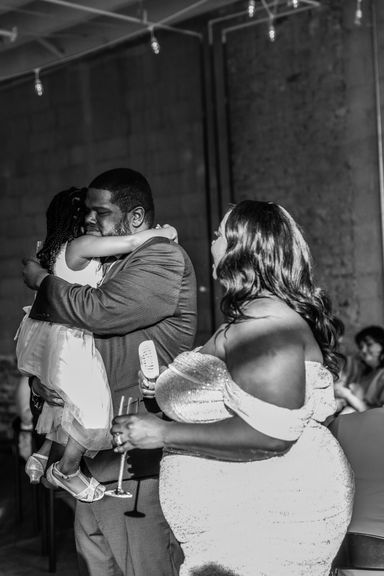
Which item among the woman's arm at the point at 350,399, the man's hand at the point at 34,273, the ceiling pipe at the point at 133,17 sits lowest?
the woman's arm at the point at 350,399

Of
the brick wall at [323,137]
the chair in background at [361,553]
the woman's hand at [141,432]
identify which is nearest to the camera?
the woman's hand at [141,432]

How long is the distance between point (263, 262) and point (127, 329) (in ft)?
1.92

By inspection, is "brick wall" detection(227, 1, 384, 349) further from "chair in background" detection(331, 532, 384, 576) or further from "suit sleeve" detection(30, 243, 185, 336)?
"suit sleeve" detection(30, 243, 185, 336)

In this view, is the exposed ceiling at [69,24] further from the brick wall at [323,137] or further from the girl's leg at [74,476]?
the girl's leg at [74,476]

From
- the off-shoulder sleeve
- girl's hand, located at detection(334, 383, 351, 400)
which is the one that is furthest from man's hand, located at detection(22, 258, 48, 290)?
girl's hand, located at detection(334, 383, 351, 400)

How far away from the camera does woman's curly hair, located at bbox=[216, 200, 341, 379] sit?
81.0 inches

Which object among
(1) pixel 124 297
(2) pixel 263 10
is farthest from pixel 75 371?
(2) pixel 263 10

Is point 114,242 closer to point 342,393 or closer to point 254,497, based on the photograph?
point 254,497

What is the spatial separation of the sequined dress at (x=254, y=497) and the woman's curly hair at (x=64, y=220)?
1.04m

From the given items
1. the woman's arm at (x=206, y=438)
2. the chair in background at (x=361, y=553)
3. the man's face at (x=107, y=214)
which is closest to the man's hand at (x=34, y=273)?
the man's face at (x=107, y=214)

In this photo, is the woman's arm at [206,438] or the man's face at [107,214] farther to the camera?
the man's face at [107,214]

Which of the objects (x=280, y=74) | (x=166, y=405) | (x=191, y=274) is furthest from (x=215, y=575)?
(x=280, y=74)

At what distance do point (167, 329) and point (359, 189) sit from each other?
4.73m

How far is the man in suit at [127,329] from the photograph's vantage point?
2459 mm
